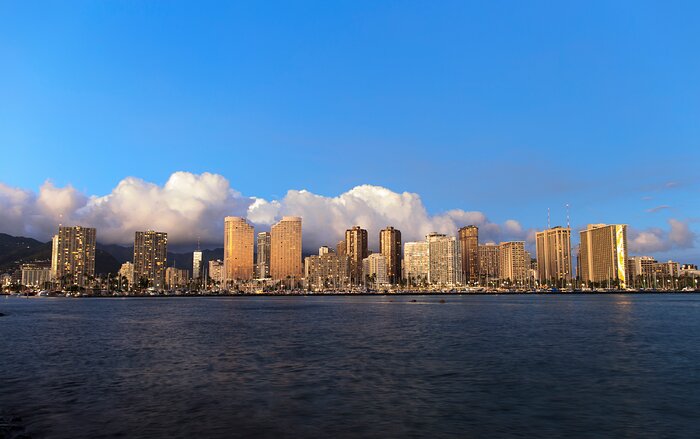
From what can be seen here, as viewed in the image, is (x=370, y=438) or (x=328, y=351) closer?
(x=370, y=438)

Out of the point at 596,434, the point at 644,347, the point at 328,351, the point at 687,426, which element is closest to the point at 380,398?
the point at 596,434

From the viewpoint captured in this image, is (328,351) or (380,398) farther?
(328,351)

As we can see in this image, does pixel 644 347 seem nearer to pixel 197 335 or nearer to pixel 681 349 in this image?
pixel 681 349

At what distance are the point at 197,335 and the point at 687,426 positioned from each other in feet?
216

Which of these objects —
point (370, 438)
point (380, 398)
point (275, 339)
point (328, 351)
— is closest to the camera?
point (370, 438)

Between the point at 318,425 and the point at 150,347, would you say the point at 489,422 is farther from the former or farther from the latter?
the point at 150,347

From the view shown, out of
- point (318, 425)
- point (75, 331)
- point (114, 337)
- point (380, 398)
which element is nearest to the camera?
point (318, 425)

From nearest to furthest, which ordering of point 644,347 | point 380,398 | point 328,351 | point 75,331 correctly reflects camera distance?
point 380,398 → point 328,351 → point 644,347 → point 75,331

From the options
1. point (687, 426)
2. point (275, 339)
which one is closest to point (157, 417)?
point (687, 426)

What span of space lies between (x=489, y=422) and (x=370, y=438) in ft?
23.4

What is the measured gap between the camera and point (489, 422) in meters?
29.1

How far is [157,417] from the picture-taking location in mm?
29969

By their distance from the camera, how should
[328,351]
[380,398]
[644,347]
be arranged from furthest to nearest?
1. [644,347]
2. [328,351]
3. [380,398]

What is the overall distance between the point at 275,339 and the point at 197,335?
14.7 m
